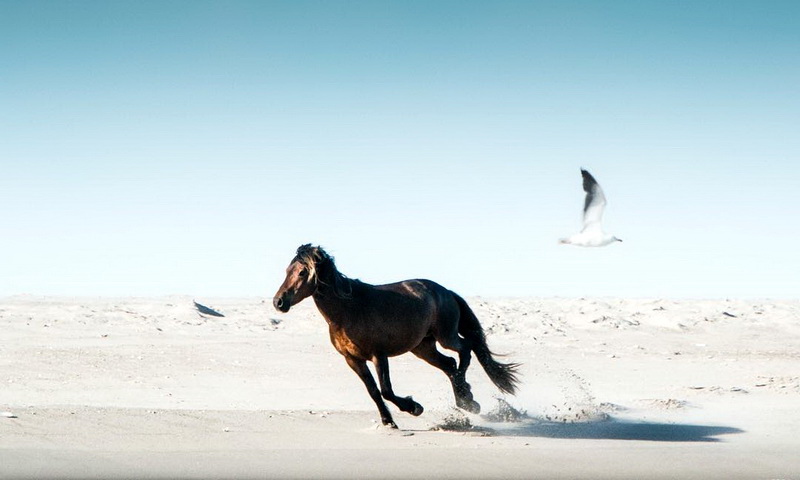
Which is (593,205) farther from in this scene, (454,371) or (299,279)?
(299,279)

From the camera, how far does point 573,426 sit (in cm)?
1066

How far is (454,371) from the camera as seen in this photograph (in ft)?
34.2

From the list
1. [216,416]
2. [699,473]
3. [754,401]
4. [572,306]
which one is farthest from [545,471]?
[572,306]

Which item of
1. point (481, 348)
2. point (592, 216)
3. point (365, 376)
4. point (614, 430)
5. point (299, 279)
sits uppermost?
point (592, 216)

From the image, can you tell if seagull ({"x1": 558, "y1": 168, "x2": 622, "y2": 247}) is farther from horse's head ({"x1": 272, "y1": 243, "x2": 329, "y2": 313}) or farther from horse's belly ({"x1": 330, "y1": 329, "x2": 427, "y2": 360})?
horse's head ({"x1": 272, "y1": 243, "x2": 329, "y2": 313})

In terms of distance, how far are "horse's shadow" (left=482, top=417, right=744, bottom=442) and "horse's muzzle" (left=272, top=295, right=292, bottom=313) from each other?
259cm

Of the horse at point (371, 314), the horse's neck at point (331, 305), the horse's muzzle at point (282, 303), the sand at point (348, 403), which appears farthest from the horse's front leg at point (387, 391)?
the horse's muzzle at point (282, 303)

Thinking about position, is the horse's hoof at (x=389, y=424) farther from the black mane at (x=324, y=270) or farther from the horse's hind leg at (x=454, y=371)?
the black mane at (x=324, y=270)

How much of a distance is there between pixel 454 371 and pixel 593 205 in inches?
92.1

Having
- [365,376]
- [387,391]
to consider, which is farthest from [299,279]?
[387,391]

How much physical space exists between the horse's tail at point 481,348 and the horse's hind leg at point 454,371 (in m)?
0.46

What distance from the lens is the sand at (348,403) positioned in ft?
26.7

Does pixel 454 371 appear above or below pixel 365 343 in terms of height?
below

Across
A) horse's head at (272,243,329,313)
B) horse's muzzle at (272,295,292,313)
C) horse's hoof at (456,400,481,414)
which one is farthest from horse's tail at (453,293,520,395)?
horse's muzzle at (272,295,292,313)
